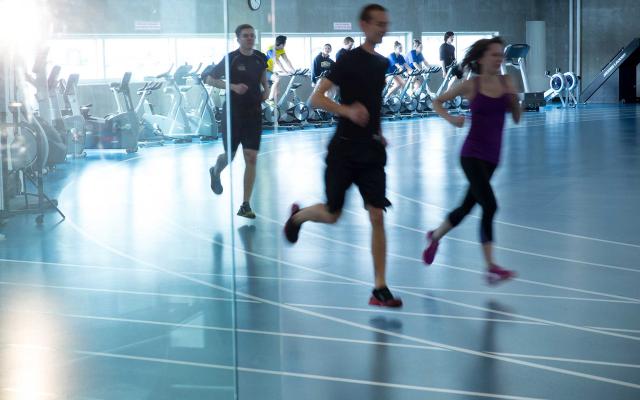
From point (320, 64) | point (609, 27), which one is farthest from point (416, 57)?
point (609, 27)

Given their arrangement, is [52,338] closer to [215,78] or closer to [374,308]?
[215,78]

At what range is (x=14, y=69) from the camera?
137 cm

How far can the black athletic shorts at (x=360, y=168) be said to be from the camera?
14.3 feet

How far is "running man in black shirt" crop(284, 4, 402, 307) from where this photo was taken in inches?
169

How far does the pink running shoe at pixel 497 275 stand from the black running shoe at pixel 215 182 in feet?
10.4

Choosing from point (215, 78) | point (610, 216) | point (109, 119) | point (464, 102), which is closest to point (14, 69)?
point (215, 78)

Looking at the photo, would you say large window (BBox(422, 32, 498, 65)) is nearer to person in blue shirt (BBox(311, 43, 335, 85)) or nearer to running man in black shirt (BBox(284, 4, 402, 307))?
person in blue shirt (BBox(311, 43, 335, 85))

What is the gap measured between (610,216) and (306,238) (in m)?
2.45

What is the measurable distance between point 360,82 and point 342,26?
19293mm

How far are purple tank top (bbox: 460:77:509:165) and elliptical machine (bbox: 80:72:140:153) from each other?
3.22m

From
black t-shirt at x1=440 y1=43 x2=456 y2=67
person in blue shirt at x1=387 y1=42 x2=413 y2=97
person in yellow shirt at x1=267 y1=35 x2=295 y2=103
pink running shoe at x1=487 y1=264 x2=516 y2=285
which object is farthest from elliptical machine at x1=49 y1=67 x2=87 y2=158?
black t-shirt at x1=440 y1=43 x2=456 y2=67

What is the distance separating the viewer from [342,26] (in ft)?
76.1

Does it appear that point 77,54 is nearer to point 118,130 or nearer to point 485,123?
point 118,130

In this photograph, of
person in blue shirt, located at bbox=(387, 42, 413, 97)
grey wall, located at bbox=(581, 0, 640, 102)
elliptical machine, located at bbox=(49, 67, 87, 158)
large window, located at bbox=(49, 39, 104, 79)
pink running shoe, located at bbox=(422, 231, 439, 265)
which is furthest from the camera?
grey wall, located at bbox=(581, 0, 640, 102)
